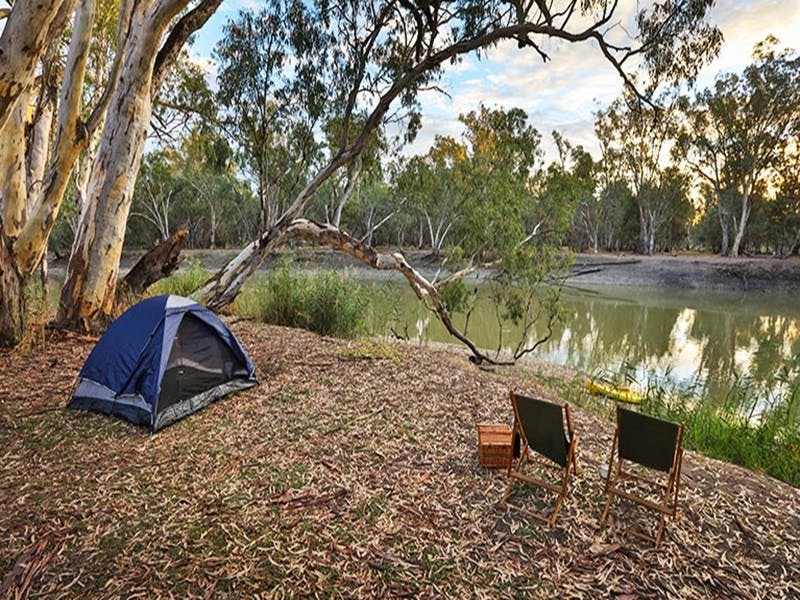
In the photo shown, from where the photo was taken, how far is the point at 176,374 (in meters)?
3.85

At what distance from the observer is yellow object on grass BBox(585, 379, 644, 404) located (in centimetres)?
632

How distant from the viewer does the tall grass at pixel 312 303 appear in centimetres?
779

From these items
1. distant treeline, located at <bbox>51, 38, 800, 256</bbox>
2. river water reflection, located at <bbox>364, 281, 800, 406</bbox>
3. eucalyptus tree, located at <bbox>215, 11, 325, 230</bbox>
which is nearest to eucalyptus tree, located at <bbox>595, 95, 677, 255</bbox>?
distant treeline, located at <bbox>51, 38, 800, 256</bbox>

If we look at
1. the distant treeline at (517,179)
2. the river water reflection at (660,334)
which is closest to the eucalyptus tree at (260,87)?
the distant treeline at (517,179)

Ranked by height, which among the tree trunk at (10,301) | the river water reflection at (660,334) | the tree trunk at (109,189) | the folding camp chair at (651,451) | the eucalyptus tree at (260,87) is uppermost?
the eucalyptus tree at (260,87)

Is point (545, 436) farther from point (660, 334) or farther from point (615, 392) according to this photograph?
point (660, 334)

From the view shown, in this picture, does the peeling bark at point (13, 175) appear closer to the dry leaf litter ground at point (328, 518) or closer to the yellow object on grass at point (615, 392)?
the dry leaf litter ground at point (328, 518)

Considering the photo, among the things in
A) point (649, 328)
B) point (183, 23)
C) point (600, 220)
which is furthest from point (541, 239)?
point (600, 220)

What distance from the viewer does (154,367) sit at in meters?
3.70

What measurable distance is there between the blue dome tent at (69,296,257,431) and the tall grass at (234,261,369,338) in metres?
3.57

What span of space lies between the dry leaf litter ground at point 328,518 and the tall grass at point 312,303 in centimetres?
376

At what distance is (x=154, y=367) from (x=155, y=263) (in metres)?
3.63

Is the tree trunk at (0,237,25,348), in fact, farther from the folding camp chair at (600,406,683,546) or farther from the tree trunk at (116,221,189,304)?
the folding camp chair at (600,406,683,546)

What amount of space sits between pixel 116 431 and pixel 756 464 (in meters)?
5.71
